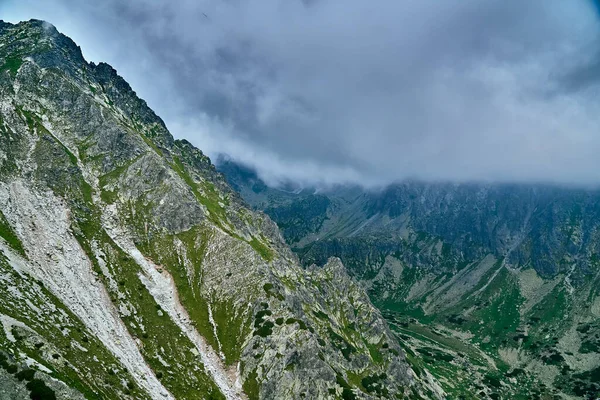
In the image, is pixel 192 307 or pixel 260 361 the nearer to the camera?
pixel 260 361

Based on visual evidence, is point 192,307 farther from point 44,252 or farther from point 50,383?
point 50,383

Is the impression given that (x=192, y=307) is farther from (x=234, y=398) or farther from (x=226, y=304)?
(x=234, y=398)

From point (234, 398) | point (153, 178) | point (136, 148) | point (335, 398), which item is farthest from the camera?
point (136, 148)

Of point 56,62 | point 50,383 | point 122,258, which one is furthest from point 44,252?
point 56,62

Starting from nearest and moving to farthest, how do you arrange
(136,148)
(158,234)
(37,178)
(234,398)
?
1. (234,398)
2. (37,178)
3. (158,234)
4. (136,148)

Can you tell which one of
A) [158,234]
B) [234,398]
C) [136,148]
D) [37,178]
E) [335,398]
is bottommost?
[335,398]

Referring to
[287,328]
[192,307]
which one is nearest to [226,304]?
[192,307]

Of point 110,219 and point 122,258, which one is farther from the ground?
point 110,219
